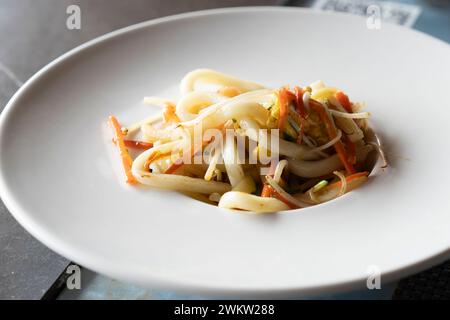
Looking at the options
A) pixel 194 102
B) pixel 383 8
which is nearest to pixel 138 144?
pixel 194 102

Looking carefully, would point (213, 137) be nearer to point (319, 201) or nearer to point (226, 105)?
point (226, 105)

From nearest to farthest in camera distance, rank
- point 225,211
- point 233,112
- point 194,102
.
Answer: point 225,211 → point 233,112 → point 194,102

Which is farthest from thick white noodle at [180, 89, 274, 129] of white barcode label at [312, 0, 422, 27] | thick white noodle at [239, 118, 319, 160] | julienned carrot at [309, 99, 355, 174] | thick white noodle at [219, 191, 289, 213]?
white barcode label at [312, 0, 422, 27]

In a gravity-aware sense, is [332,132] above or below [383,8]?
below

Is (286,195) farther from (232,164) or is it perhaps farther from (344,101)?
(344,101)

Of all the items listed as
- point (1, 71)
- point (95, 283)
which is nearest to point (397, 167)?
point (95, 283)

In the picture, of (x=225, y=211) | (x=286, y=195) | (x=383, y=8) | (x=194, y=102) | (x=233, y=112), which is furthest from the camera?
(x=383, y=8)

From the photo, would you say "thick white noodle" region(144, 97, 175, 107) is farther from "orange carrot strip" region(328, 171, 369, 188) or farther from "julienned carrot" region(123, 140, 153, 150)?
"orange carrot strip" region(328, 171, 369, 188)
